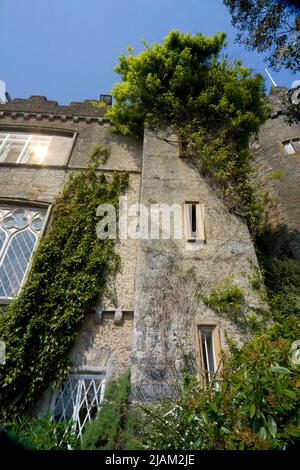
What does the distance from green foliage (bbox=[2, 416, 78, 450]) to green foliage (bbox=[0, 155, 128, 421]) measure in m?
0.37

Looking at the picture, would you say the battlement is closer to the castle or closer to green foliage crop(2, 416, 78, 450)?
the castle

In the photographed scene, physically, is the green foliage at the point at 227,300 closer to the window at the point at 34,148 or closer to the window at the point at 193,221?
the window at the point at 193,221

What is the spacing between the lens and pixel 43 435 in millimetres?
3457

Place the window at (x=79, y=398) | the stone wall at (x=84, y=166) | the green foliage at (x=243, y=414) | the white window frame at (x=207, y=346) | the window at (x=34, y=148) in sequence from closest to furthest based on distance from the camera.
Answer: the green foliage at (x=243, y=414) < the white window frame at (x=207, y=346) < the window at (x=79, y=398) < the stone wall at (x=84, y=166) < the window at (x=34, y=148)

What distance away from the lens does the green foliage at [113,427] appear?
348 centimetres

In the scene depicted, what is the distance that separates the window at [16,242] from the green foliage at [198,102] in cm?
445

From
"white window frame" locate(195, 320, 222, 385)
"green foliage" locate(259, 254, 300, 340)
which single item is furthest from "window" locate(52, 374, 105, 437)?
"green foliage" locate(259, 254, 300, 340)

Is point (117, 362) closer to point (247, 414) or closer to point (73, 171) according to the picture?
point (247, 414)

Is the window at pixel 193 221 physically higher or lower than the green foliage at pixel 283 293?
higher

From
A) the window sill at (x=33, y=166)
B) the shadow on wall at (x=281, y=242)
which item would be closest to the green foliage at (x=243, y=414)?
the shadow on wall at (x=281, y=242)

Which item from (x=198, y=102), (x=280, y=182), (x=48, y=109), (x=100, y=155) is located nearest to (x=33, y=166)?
(x=100, y=155)

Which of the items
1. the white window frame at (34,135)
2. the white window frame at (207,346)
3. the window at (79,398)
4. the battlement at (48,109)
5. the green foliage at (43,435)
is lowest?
the green foliage at (43,435)

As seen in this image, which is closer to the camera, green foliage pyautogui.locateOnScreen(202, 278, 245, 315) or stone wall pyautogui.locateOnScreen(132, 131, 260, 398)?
stone wall pyautogui.locateOnScreen(132, 131, 260, 398)

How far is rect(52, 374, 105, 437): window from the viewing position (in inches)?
178
